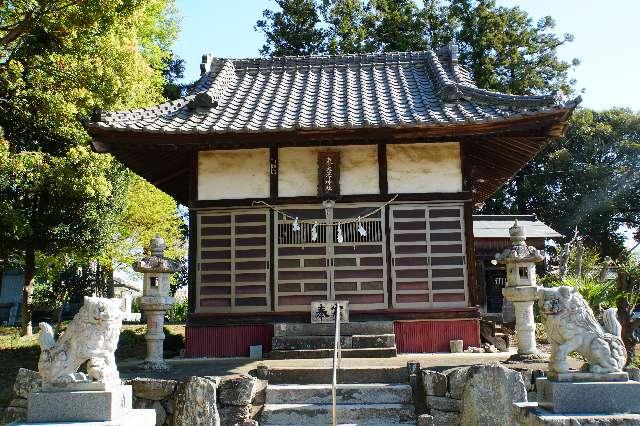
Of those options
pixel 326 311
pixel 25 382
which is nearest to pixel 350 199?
pixel 326 311

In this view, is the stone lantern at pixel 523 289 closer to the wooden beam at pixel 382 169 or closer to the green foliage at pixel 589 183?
the wooden beam at pixel 382 169

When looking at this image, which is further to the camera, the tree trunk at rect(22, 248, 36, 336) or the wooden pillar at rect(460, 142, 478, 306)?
the tree trunk at rect(22, 248, 36, 336)

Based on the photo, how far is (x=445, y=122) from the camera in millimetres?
10367

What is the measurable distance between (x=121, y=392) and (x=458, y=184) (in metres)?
7.92

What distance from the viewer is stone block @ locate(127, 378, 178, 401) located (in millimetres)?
7723

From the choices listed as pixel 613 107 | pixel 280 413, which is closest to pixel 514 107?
pixel 280 413

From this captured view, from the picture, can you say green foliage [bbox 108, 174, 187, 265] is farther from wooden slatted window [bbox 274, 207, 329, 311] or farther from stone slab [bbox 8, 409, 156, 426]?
stone slab [bbox 8, 409, 156, 426]

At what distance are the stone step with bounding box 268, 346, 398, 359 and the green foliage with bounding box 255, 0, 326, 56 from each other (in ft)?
86.6

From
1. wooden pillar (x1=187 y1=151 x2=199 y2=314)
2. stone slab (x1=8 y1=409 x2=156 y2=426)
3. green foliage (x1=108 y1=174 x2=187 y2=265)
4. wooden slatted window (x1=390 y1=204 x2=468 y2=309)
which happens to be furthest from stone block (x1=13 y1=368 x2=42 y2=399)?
green foliage (x1=108 y1=174 x2=187 y2=265)

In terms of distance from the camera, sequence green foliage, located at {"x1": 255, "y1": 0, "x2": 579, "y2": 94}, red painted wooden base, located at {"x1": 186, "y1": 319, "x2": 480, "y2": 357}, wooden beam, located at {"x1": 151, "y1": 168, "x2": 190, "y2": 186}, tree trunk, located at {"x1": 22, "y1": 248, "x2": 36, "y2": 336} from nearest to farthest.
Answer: red painted wooden base, located at {"x1": 186, "y1": 319, "x2": 480, "y2": 357}
wooden beam, located at {"x1": 151, "y1": 168, "x2": 190, "y2": 186}
tree trunk, located at {"x1": 22, "y1": 248, "x2": 36, "y2": 336}
green foliage, located at {"x1": 255, "y1": 0, "x2": 579, "y2": 94}

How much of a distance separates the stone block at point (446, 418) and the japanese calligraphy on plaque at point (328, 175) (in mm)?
5197

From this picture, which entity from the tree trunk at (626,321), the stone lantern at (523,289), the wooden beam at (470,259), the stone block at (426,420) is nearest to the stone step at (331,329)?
the wooden beam at (470,259)

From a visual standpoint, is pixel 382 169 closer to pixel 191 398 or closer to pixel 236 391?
pixel 236 391

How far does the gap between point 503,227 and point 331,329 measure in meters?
17.5
